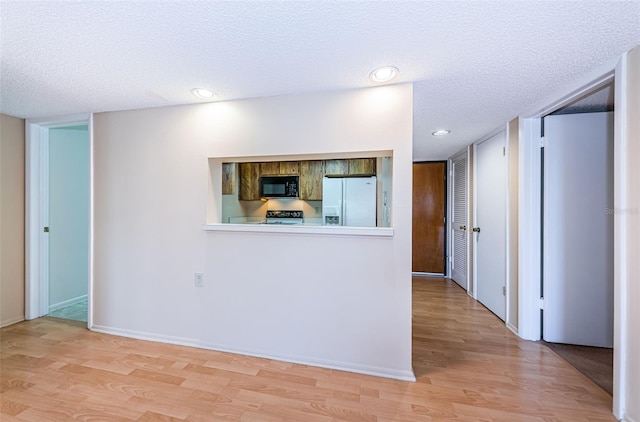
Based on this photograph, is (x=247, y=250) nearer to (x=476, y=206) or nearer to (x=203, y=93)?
(x=203, y=93)

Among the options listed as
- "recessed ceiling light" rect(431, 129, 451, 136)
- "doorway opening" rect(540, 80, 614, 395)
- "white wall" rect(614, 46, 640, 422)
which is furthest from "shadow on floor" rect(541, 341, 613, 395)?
"recessed ceiling light" rect(431, 129, 451, 136)

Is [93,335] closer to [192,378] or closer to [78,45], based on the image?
[192,378]

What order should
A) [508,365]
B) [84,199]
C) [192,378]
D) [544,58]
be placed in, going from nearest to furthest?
[544,58], [192,378], [508,365], [84,199]

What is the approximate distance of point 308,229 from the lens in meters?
2.05

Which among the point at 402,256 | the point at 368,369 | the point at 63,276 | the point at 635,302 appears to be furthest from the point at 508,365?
the point at 63,276

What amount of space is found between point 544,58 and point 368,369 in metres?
2.28

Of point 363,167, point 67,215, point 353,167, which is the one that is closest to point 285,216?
point 353,167

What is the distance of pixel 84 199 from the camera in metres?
3.44

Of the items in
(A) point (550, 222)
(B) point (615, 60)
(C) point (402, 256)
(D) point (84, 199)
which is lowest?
(C) point (402, 256)

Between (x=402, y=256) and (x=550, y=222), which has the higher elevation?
(x=550, y=222)

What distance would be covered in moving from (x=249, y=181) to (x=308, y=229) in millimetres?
2709

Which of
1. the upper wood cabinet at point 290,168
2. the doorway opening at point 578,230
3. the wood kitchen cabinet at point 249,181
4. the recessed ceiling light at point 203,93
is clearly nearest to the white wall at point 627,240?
the doorway opening at point 578,230

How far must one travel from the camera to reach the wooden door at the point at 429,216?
189 inches

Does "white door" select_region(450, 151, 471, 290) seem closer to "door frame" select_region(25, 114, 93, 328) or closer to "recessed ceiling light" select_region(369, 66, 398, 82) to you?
"recessed ceiling light" select_region(369, 66, 398, 82)
